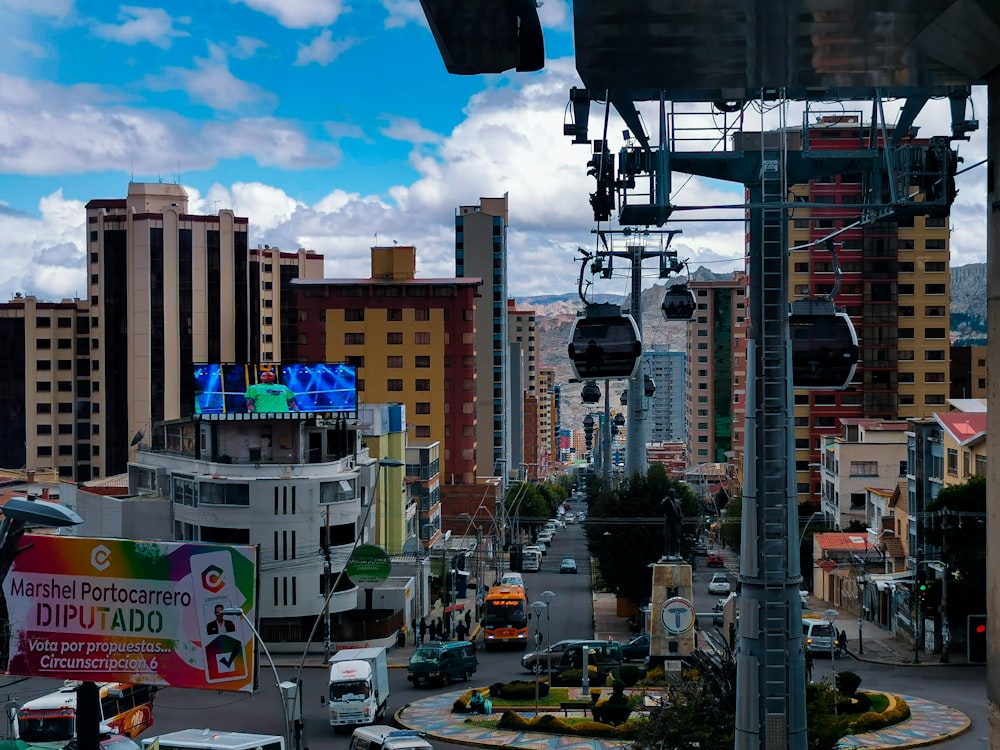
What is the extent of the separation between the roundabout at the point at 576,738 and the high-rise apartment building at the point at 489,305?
6821 centimetres

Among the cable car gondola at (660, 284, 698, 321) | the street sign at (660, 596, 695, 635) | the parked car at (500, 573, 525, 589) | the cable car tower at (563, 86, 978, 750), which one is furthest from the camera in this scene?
the parked car at (500, 573, 525, 589)

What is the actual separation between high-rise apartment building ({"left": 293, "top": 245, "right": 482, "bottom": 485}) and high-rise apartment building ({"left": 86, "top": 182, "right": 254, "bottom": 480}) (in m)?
9.35

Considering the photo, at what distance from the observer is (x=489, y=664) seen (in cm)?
4509

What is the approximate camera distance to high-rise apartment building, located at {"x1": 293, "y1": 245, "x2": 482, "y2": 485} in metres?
83.9

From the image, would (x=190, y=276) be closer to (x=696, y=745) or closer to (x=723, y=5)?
(x=696, y=745)

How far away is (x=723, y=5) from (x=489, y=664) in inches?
1659

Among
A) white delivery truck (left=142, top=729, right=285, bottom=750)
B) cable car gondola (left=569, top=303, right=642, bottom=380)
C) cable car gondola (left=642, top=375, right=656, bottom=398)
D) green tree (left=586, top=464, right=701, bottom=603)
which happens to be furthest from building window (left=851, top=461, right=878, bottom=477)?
cable car gondola (left=569, top=303, right=642, bottom=380)

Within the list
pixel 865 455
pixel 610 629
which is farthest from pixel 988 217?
pixel 865 455

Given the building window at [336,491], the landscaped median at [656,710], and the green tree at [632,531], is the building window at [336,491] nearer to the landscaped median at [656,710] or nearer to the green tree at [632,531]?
the green tree at [632,531]

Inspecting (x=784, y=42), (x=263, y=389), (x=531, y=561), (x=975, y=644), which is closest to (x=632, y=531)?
(x=975, y=644)

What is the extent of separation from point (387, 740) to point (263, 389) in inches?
956

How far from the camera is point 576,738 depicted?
31.7 m

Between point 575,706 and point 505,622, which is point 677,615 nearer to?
point 575,706

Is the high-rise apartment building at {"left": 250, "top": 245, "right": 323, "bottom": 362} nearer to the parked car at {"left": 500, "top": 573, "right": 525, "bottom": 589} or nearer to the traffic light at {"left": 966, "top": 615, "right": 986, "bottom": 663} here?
the parked car at {"left": 500, "top": 573, "right": 525, "bottom": 589}
